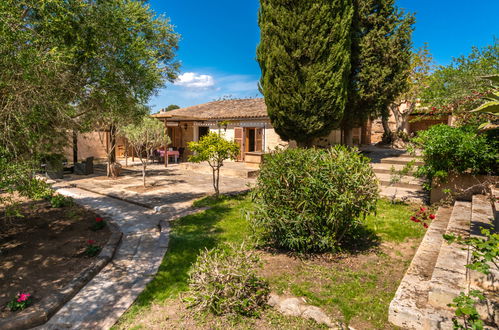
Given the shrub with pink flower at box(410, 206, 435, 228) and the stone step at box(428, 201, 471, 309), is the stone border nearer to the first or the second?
the stone step at box(428, 201, 471, 309)

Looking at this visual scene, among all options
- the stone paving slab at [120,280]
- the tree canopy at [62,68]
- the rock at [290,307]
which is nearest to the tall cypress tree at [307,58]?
the tree canopy at [62,68]

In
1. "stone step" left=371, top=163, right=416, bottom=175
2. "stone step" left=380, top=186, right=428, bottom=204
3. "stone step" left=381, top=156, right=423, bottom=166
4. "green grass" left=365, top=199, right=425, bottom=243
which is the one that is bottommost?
"green grass" left=365, top=199, right=425, bottom=243

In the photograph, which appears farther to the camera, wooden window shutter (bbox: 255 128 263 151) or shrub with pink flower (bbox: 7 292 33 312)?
wooden window shutter (bbox: 255 128 263 151)

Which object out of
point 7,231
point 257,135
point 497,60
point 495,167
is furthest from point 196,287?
point 257,135

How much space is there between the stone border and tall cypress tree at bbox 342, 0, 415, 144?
11989 mm

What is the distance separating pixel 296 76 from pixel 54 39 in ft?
27.7

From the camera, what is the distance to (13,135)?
13.0 ft

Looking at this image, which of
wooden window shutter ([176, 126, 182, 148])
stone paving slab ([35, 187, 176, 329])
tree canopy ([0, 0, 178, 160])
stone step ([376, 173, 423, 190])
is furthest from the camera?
wooden window shutter ([176, 126, 182, 148])

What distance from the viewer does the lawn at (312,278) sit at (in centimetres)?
321

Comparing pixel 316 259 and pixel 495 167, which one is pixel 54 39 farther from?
pixel 495 167

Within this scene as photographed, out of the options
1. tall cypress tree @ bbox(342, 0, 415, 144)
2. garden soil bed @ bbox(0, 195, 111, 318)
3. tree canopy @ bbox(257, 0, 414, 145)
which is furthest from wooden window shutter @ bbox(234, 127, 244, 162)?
garden soil bed @ bbox(0, 195, 111, 318)

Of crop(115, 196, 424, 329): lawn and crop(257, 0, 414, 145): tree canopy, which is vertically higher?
crop(257, 0, 414, 145): tree canopy

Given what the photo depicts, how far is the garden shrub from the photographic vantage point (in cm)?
329

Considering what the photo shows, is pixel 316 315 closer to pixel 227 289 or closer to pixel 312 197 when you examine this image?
pixel 227 289
